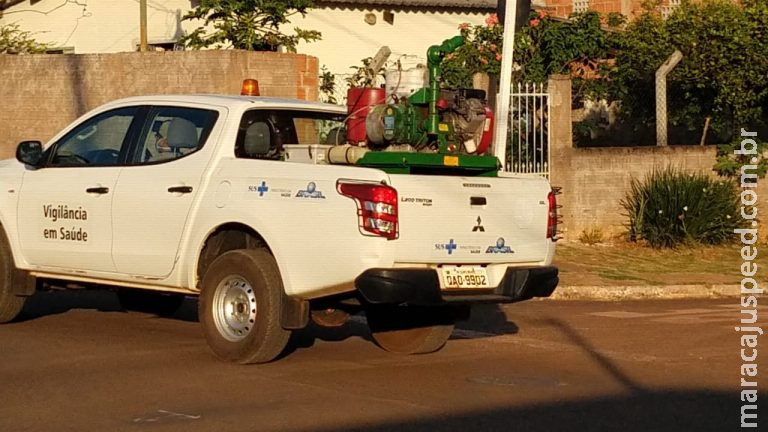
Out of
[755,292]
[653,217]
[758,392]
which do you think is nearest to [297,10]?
[653,217]

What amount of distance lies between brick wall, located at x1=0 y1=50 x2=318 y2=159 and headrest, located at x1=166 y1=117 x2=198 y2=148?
8413 millimetres

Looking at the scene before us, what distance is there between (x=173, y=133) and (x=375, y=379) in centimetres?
258

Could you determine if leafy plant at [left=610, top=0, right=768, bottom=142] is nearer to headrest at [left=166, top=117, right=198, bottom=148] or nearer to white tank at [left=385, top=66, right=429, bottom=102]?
white tank at [left=385, top=66, right=429, bottom=102]

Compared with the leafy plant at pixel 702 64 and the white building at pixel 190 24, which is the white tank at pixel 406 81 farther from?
the white building at pixel 190 24

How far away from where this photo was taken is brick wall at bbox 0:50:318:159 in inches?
751

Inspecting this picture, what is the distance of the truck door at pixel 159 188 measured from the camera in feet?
33.7

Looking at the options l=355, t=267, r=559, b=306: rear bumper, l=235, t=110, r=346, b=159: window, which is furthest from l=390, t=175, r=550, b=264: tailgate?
l=235, t=110, r=346, b=159: window

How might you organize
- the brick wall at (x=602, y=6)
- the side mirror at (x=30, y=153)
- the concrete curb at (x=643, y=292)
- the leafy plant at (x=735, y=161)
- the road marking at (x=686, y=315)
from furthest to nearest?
the brick wall at (x=602, y=6) < the leafy plant at (x=735, y=161) < the concrete curb at (x=643, y=292) < the road marking at (x=686, y=315) < the side mirror at (x=30, y=153)

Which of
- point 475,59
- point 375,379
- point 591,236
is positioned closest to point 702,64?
point 591,236

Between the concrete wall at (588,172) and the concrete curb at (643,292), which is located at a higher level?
the concrete wall at (588,172)

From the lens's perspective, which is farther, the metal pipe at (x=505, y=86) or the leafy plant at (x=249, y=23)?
the leafy plant at (x=249, y=23)

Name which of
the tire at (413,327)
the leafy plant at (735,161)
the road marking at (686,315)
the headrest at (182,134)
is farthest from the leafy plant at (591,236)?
the headrest at (182,134)

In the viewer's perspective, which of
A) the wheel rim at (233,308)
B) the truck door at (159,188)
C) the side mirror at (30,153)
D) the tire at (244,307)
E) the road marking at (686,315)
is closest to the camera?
the tire at (244,307)

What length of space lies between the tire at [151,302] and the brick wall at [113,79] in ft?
21.1
